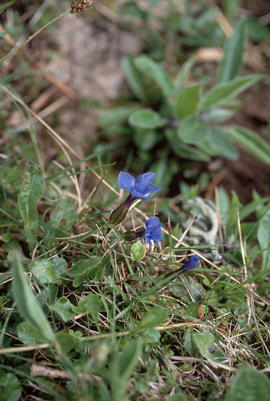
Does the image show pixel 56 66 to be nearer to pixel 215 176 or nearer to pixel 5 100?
pixel 5 100

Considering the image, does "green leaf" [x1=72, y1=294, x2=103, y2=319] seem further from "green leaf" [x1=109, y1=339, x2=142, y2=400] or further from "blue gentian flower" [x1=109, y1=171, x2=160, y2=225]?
"blue gentian flower" [x1=109, y1=171, x2=160, y2=225]

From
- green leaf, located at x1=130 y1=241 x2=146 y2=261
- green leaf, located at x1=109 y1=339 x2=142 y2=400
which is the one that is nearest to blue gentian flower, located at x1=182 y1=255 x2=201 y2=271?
green leaf, located at x1=130 y1=241 x2=146 y2=261

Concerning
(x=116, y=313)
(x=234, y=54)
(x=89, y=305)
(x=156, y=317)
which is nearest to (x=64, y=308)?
(x=89, y=305)

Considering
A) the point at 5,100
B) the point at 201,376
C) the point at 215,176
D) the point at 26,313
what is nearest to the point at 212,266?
the point at 201,376

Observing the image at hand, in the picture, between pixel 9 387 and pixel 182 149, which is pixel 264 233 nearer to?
pixel 182 149

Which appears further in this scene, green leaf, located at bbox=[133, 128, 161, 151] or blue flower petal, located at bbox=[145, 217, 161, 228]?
green leaf, located at bbox=[133, 128, 161, 151]

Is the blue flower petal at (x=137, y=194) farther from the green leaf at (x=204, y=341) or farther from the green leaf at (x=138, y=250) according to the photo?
the green leaf at (x=204, y=341)

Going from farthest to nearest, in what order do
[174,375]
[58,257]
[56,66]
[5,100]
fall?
1. [56,66]
2. [5,100]
3. [58,257]
4. [174,375]
